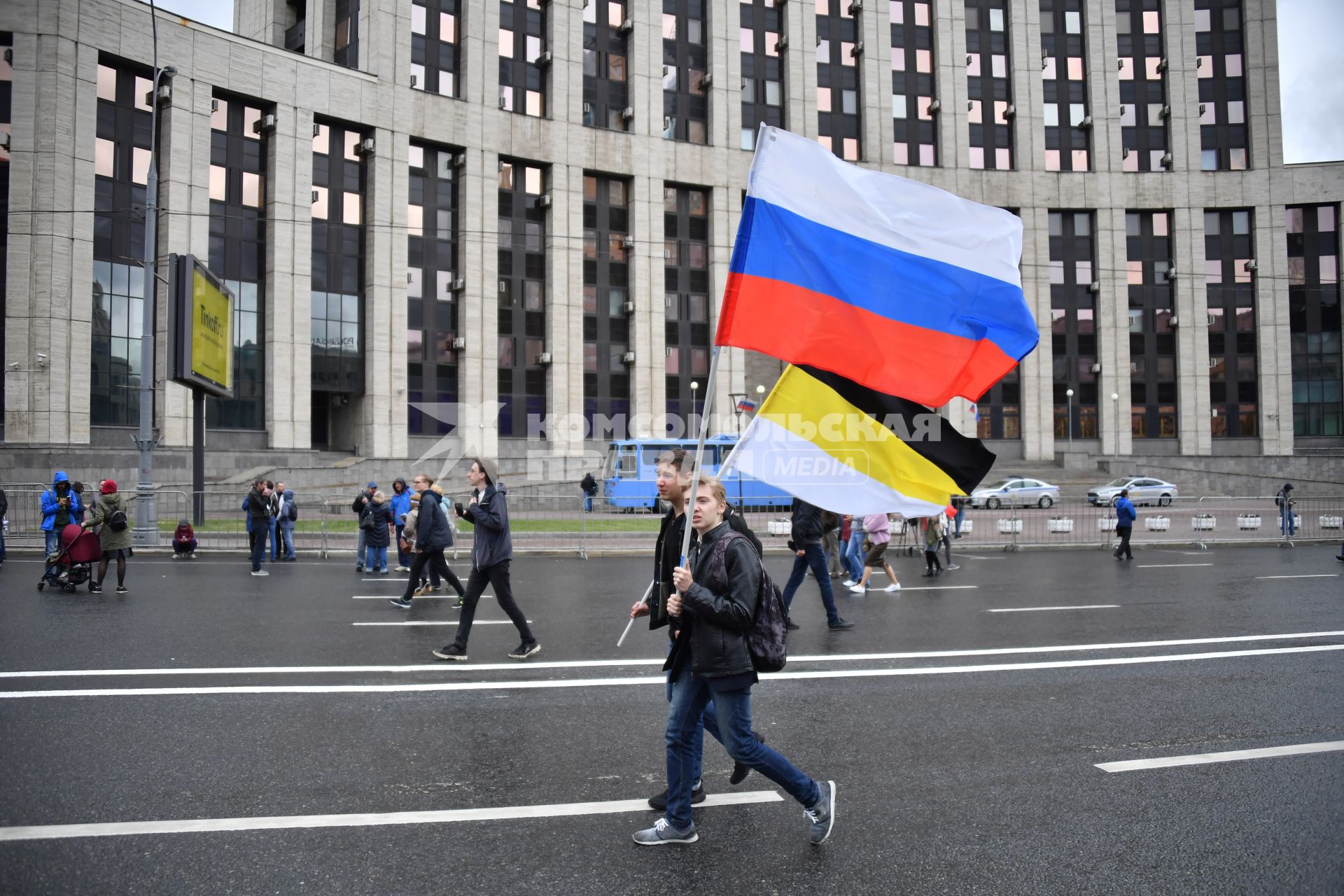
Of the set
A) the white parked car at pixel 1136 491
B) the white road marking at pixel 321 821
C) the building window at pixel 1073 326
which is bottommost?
the white road marking at pixel 321 821

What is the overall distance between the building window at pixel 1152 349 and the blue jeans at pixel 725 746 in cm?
6270

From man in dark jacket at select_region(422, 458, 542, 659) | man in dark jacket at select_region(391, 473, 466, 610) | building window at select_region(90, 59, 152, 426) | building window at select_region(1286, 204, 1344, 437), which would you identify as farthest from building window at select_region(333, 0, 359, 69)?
building window at select_region(1286, 204, 1344, 437)

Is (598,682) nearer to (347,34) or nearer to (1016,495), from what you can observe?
(1016,495)

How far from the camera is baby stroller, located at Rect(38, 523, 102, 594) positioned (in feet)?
42.7

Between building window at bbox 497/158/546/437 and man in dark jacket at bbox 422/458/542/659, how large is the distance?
41.7m

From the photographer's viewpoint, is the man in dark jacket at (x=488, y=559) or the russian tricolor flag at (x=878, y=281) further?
the man in dark jacket at (x=488, y=559)

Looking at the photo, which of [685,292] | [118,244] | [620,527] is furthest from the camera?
[685,292]

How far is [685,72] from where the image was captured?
5481 cm

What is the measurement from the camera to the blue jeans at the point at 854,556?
15.3 m

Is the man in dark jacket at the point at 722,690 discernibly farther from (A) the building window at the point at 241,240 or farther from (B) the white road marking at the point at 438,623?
(A) the building window at the point at 241,240

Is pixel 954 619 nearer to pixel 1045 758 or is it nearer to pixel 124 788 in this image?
pixel 1045 758

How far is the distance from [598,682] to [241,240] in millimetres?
42677

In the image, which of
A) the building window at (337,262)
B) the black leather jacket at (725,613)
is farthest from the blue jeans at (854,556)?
the building window at (337,262)

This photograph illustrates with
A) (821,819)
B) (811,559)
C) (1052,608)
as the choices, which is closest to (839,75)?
(1052,608)
